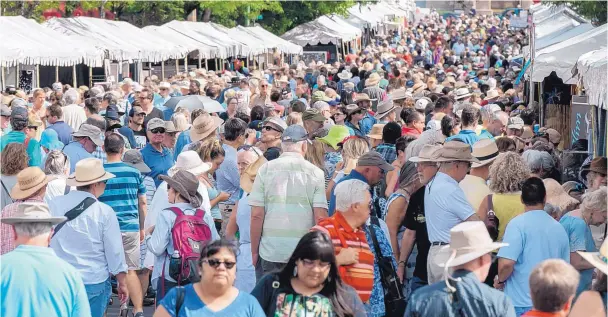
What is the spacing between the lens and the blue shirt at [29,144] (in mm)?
10750

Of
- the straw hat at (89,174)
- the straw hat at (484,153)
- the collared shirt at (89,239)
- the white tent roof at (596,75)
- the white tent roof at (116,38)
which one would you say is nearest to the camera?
the collared shirt at (89,239)

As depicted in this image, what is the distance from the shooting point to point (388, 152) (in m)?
10.3

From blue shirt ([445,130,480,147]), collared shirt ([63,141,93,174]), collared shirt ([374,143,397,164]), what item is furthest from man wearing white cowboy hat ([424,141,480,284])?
collared shirt ([63,141,93,174])

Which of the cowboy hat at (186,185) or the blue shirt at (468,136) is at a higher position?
the blue shirt at (468,136)

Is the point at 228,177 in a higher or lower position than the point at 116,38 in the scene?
lower

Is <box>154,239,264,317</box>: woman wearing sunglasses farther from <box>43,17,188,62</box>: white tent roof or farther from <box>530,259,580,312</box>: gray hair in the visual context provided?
<box>43,17,188,62</box>: white tent roof

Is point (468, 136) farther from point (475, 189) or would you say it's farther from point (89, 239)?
point (89, 239)

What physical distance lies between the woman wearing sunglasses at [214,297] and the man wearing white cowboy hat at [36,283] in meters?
0.62

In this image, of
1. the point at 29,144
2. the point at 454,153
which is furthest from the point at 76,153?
the point at 454,153

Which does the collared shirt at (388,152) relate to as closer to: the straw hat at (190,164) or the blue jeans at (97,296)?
the straw hat at (190,164)

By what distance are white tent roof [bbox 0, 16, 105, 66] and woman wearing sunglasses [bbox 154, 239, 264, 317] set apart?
1740 centimetres

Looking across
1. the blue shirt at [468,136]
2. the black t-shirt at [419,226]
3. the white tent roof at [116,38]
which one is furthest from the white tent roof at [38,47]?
the black t-shirt at [419,226]

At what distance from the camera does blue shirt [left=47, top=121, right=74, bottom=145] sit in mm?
13062

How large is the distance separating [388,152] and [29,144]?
3.35m
